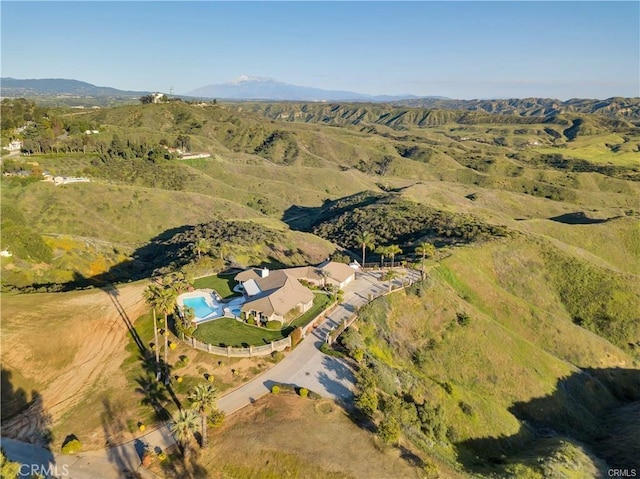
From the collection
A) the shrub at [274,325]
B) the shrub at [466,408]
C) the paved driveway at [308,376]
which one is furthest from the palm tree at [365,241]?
the shrub at [466,408]

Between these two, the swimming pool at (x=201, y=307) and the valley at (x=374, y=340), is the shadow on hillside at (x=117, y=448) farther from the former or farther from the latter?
the swimming pool at (x=201, y=307)

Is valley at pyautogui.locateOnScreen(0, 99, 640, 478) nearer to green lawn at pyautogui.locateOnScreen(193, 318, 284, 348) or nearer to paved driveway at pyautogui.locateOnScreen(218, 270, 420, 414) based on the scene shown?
paved driveway at pyautogui.locateOnScreen(218, 270, 420, 414)

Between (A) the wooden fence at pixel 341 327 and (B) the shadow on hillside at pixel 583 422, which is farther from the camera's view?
(A) the wooden fence at pixel 341 327

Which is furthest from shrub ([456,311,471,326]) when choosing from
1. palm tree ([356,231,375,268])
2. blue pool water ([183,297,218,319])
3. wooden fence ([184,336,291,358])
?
blue pool water ([183,297,218,319])

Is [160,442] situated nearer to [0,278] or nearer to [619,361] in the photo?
[0,278]

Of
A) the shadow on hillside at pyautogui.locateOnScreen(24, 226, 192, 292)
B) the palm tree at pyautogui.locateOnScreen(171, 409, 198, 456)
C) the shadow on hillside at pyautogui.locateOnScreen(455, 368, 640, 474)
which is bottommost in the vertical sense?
the shadow on hillside at pyautogui.locateOnScreen(455, 368, 640, 474)

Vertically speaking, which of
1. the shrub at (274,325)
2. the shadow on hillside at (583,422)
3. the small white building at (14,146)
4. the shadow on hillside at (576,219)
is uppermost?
the small white building at (14,146)

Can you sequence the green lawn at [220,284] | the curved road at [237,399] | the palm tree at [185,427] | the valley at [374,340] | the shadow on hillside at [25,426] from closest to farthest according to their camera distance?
the palm tree at [185,427] → the curved road at [237,399] → the shadow on hillside at [25,426] → the valley at [374,340] → the green lawn at [220,284]
